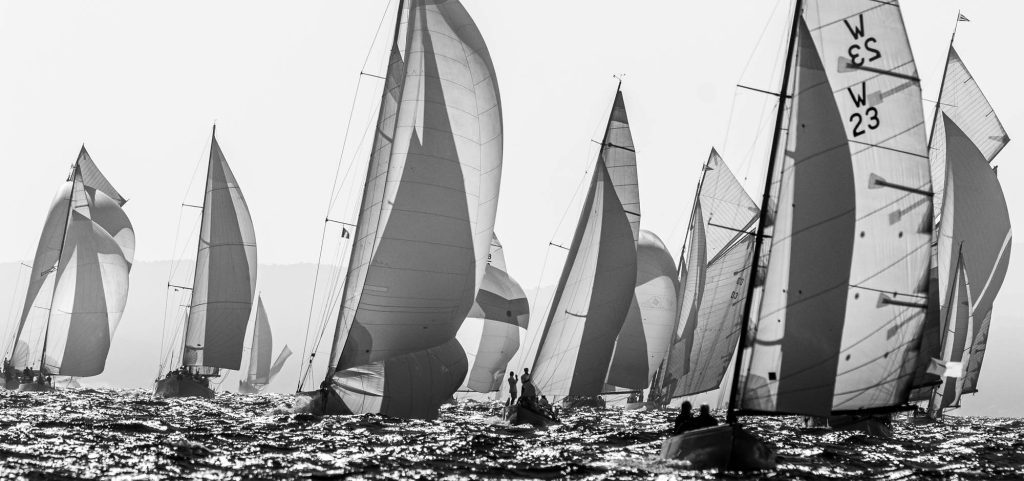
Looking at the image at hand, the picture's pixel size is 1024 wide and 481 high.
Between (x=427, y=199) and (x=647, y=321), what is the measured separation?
24.1 m

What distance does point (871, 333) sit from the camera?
64.1ft

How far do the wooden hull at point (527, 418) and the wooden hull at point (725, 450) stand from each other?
12.0 metres

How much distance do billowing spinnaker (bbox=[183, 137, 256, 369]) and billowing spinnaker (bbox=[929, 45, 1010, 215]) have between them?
97.0ft

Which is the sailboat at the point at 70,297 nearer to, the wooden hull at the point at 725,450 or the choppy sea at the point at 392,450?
the choppy sea at the point at 392,450

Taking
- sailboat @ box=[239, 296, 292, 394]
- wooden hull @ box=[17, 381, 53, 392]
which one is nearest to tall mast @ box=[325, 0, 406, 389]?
wooden hull @ box=[17, 381, 53, 392]

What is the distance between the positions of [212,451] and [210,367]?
96.0 feet

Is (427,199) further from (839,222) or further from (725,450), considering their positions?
(725,450)

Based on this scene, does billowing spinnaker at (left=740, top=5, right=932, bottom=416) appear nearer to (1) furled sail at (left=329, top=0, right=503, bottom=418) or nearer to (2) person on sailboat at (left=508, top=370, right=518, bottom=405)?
(1) furled sail at (left=329, top=0, right=503, bottom=418)

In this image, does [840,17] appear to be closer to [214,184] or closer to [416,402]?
[416,402]

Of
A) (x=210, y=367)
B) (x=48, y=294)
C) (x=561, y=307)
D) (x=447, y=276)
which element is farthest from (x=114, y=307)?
(x=447, y=276)

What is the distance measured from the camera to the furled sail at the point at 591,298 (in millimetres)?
34938

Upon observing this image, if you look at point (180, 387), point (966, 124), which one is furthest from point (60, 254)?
point (966, 124)

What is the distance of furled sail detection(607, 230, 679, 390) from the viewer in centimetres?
4772

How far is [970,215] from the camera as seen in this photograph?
38.4m
